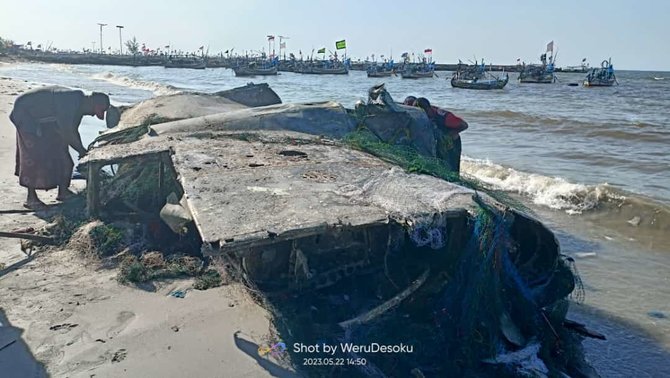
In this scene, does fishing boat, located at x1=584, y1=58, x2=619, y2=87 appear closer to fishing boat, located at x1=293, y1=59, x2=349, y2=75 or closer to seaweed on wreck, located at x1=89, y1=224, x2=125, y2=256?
fishing boat, located at x1=293, y1=59, x2=349, y2=75

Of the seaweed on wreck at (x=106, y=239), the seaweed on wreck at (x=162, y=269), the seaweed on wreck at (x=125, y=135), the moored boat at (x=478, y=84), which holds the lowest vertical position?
the seaweed on wreck at (x=162, y=269)

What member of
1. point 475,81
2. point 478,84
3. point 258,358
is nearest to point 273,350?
point 258,358

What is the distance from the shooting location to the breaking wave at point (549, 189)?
423 inches

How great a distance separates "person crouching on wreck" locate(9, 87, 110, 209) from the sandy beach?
2.01m

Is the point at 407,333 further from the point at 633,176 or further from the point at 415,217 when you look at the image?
the point at 633,176

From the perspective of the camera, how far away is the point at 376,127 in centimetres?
756

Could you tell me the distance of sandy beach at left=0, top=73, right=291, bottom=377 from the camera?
3.91 m

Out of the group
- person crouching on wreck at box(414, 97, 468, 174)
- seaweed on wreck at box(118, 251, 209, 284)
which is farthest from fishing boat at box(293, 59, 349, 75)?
seaweed on wreck at box(118, 251, 209, 284)

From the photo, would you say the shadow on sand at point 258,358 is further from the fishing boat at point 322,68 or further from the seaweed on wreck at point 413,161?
the fishing boat at point 322,68

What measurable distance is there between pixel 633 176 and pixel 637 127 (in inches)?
443

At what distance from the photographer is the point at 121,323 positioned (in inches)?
177

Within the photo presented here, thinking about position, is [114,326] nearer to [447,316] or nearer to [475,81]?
[447,316]

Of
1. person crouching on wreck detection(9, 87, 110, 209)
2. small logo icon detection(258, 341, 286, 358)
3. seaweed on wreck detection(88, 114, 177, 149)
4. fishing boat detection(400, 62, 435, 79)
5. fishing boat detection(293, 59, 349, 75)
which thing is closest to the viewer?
small logo icon detection(258, 341, 286, 358)

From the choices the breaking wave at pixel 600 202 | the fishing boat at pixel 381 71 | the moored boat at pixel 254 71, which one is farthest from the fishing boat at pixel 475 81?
the breaking wave at pixel 600 202
